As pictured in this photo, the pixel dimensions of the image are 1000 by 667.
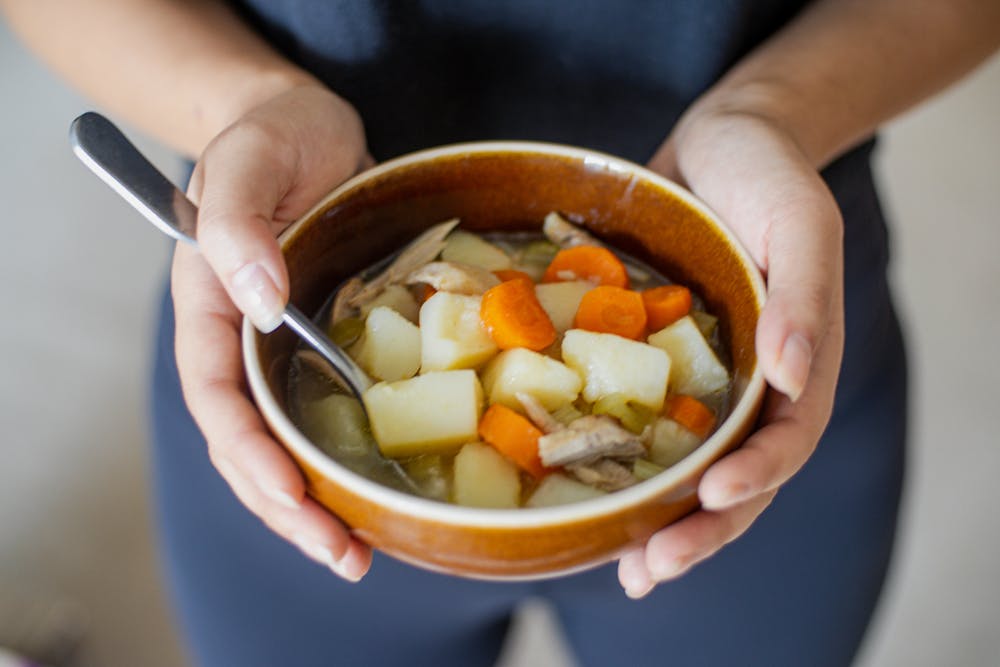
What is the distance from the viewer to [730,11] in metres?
0.98

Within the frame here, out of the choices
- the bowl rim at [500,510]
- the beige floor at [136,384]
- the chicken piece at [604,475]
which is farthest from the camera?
the beige floor at [136,384]

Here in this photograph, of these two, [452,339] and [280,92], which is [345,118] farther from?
[452,339]

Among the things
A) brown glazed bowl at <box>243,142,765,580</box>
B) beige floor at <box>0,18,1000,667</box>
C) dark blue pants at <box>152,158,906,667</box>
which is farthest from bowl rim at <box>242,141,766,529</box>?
beige floor at <box>0,18,1000,667</box>

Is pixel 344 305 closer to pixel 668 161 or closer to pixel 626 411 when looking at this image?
pixel 626 411

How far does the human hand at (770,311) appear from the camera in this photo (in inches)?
27.2

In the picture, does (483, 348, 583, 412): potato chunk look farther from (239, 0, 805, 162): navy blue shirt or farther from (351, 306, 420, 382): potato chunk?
(239, 0, 805, 162): navy blue shirt

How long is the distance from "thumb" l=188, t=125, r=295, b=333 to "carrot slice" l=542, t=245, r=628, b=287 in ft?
0.90

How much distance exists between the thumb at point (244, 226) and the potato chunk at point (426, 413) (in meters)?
0.11

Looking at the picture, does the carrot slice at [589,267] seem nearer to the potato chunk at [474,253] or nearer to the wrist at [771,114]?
the potato chunk at [474,253]

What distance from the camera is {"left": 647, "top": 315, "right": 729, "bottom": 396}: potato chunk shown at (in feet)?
2.69

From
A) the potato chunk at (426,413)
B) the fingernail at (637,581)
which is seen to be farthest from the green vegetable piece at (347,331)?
the fingernail at (637,581)

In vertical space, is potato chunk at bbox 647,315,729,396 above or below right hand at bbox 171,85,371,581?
below

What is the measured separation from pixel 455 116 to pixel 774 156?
0.40 m

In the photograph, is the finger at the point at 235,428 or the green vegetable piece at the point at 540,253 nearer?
the finger at the point at 235,428
